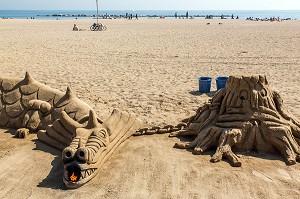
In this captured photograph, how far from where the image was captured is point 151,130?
18.2ft

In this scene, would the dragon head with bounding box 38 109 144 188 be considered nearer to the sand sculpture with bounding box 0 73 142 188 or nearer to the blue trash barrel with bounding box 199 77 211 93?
the sand sculpture with bounding box 0 73 142 188

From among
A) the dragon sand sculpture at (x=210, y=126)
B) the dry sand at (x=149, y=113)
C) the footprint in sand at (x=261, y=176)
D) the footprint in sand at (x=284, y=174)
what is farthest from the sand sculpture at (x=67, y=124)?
the footprint in sand at (x=284, y=174)

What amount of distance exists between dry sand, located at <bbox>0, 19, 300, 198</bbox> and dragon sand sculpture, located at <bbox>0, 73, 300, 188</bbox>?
0.18 m

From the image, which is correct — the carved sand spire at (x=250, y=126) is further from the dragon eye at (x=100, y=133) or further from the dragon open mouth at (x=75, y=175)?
the dragon open mouth at (x=75, y=175)

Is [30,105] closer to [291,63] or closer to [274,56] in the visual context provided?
[291,63]

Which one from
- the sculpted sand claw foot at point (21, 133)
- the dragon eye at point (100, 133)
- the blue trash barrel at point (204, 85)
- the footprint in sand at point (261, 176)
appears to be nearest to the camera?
the footprint in sand at point (261, 176)

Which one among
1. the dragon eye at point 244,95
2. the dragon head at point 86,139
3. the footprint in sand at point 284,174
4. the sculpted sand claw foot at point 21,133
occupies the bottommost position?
the footprint in sand at point 284,174

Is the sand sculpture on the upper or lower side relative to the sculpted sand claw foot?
upper

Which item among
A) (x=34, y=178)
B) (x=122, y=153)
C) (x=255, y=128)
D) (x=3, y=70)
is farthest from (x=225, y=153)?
(x=3, y=70)

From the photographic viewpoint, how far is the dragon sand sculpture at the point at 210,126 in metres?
4.39

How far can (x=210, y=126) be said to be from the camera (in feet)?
16.2

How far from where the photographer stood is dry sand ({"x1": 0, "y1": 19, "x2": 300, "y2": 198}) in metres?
3.86

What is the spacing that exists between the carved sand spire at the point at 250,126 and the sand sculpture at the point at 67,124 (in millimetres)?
1096

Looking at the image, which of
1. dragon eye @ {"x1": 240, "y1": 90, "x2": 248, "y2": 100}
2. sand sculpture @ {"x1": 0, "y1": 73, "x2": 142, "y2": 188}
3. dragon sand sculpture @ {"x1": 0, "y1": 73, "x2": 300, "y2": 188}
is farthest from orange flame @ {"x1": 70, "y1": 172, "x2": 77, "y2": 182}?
dragon eye @ {"x1": 240, "y1": 90, "x2": 248, "y2": 100}
